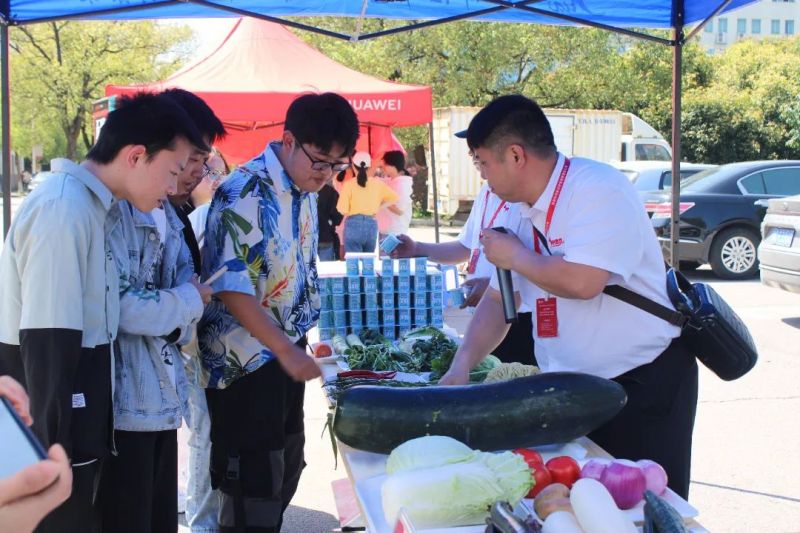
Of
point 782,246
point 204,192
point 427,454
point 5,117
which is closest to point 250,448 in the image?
point 427,454

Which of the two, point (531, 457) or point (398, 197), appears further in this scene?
point (398, 197)

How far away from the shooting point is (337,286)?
4.52 meters

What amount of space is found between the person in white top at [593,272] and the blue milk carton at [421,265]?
1.96 meters

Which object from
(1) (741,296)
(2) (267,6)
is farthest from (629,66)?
(2) (267,6)

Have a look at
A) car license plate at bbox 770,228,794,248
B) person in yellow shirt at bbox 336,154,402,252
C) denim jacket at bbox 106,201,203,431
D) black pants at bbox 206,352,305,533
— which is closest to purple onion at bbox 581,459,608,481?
denim jacket at bbox 106,201,203,431

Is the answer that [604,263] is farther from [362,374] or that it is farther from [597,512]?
[362,374]

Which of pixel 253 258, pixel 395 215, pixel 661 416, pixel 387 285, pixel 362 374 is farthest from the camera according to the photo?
pixel 395 215

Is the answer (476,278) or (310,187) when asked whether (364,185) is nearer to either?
(476,278)

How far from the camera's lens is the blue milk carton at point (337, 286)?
4516 millimetres

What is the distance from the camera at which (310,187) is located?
3047 millimetres

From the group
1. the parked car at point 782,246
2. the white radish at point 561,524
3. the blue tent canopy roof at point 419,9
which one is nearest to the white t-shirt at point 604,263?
the white radish at point 561,524

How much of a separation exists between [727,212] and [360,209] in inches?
216

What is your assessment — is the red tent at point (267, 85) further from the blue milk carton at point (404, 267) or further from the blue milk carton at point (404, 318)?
the blue milk carton at point (404, 318)

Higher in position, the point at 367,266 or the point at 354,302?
the point at 367,266
